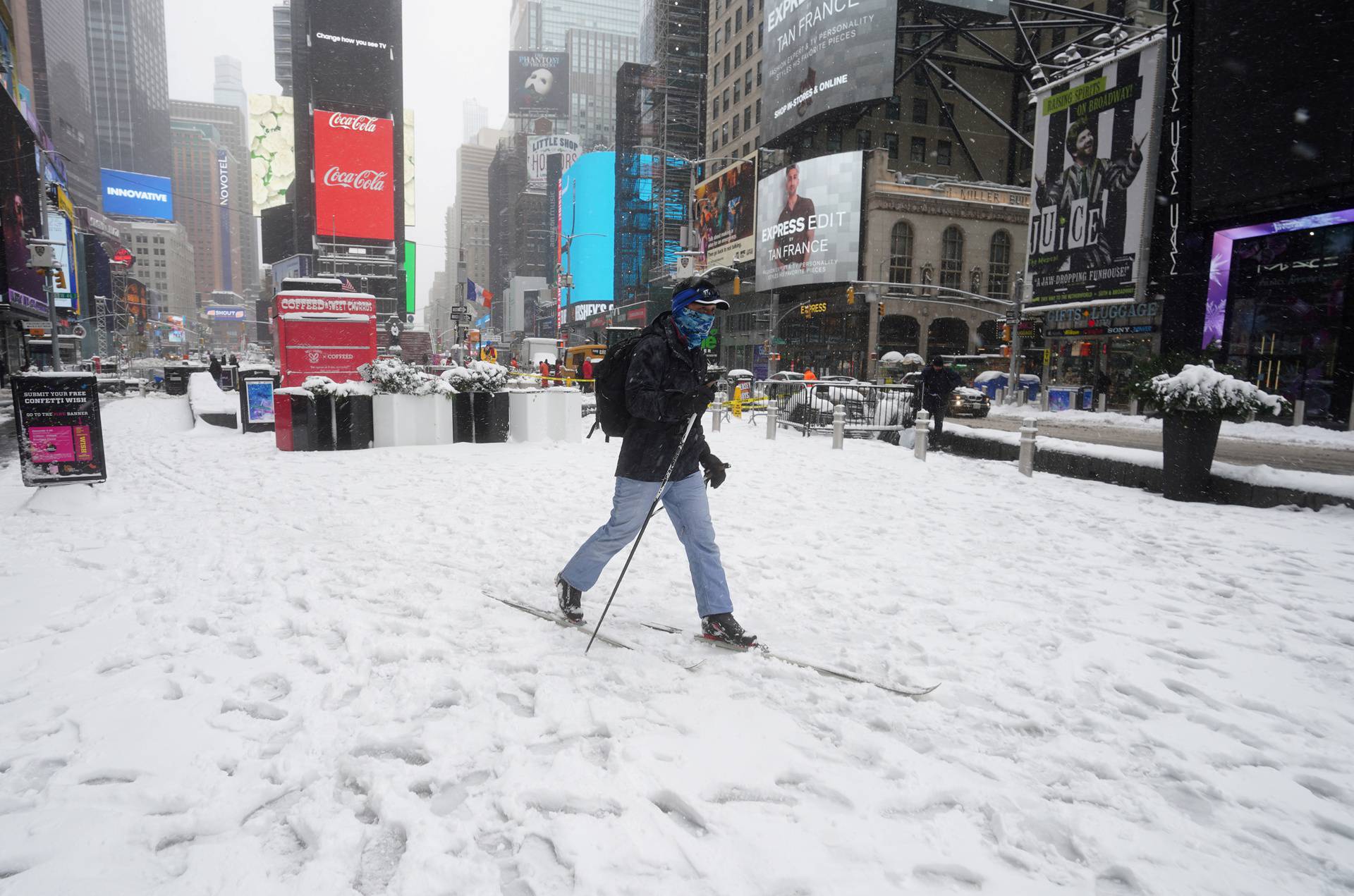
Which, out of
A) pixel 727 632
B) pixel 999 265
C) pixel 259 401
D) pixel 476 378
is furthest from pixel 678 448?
pixel 999 265

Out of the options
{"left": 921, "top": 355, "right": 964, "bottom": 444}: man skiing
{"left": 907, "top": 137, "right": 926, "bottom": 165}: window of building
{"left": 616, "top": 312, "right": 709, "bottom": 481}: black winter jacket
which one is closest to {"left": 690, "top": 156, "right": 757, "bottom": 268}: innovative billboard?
{"left": 907, "top": 137, "right": 926, "bottom": 165}: window of building

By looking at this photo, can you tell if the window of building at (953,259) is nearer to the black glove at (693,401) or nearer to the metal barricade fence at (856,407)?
the metal barricade fence at (856,407)

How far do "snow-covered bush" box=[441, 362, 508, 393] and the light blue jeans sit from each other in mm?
9928

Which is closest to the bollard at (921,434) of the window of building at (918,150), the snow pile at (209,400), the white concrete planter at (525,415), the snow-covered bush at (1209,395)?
the snow-covered bush at (1209,395)

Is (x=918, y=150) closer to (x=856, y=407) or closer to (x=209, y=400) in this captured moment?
(x=856, y=407)

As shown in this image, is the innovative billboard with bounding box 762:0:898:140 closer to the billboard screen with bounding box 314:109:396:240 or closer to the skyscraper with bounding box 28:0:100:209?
the billboard screen with bounding box 314:109:396:240

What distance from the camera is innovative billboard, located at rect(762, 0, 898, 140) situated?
138 ft

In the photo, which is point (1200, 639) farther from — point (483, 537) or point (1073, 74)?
point (1073, 74)

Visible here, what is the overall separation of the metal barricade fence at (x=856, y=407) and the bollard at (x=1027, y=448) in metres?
3.28

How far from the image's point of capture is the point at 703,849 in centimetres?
228

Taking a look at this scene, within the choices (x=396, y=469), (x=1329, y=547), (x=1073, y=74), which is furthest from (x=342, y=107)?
(x=1329, y=547)

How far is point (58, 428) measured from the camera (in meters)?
7.18

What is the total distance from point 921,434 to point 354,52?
68.8 meters

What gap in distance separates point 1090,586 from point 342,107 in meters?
71.8
